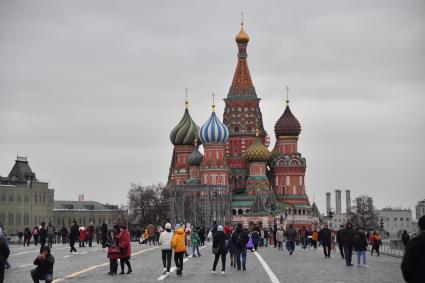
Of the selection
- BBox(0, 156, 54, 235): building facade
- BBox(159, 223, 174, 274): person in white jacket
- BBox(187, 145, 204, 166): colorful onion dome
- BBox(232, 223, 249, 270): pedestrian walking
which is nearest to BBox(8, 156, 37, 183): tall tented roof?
BBox(0, 156, 54, 235): building facade

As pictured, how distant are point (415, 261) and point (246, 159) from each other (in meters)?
114

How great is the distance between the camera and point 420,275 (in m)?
10.8

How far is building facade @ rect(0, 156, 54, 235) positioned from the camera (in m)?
133

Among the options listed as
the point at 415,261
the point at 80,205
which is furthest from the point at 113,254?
the point at 80,205

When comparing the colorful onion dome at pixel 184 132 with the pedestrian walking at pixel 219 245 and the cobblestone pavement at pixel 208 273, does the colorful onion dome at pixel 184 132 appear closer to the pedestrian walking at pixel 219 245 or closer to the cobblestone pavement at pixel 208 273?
the cobblestone pavement at pixel 208 273

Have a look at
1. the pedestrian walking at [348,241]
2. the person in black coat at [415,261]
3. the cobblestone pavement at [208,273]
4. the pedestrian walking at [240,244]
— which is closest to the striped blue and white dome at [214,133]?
the cobblestone pavement at [208,273]

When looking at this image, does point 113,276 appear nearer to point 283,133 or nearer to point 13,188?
point 283,133

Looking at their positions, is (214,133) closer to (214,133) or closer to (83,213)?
(214,133)

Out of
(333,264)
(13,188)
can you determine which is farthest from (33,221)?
(333,264)

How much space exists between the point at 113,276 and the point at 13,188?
11397 centimetres

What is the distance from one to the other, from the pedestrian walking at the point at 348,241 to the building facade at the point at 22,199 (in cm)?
10277

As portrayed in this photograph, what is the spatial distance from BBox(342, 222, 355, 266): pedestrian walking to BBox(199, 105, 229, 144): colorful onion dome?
86.8 metres

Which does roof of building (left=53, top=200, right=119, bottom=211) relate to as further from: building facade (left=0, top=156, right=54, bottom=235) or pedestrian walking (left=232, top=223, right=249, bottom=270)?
pedestrian walking (left=232, top=223, right=249, bottom=270)

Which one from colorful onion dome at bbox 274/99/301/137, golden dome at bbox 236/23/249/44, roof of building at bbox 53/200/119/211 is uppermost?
golden dome at bbox 236/23/249/44
